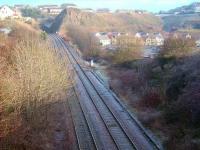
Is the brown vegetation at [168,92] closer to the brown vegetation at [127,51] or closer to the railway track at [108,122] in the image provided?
the railway track at [108,122]

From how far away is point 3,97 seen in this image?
1546 centimetres

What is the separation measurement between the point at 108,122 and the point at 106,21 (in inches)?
4685

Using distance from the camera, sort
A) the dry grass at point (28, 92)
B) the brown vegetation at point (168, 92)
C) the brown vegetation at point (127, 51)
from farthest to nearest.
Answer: the brown vegetation at point (127, 51), the brown vegetation at point (168, 92), the dry grass at point (28, 92)

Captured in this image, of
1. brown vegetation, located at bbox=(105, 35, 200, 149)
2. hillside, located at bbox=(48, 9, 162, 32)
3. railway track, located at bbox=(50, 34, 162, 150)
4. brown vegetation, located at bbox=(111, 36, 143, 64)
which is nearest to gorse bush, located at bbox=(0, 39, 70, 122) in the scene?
railway track, located at bbox=(50, 34, 162, 150)

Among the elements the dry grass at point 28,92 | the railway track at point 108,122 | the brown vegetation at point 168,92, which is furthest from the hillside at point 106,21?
the dry grass at point 28,92

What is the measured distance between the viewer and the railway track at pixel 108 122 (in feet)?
67.8

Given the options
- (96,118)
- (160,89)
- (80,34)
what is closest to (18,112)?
(96,118)

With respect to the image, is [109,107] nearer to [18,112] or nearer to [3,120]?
[18,112]

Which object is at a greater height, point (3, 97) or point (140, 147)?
point (3, 97)

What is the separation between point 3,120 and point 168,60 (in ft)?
82.2

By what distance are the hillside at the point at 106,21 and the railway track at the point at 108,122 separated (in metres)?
68.2

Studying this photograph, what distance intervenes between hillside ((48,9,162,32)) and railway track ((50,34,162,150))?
224 feet

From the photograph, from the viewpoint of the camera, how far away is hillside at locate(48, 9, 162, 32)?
115456 millimetres

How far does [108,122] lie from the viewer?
24.7 meters
